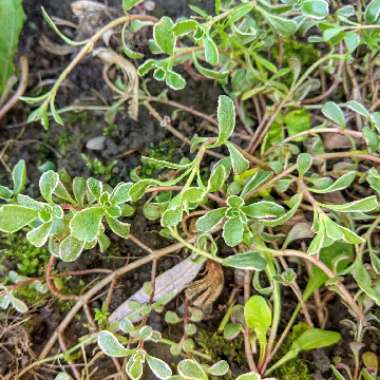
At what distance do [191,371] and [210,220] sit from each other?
30 centimetres

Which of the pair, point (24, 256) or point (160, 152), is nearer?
point (24, 256)

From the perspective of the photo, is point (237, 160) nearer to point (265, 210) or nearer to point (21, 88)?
point (265, 210)

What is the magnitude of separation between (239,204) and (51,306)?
54 cm

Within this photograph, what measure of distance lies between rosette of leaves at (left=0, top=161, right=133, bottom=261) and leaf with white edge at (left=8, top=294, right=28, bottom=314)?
0.13 m

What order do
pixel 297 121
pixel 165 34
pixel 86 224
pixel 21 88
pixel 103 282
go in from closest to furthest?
pixel 86 224
pixel 165 34
pixel 103 282
pixel 297 121
pixel 21 88

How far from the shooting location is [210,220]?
1139 mm

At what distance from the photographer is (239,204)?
1.14 m

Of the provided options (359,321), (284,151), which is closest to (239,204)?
(284,151)

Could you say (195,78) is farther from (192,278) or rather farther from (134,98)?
(192,278)

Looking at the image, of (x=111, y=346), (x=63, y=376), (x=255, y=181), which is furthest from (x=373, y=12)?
(x=63, y=376)

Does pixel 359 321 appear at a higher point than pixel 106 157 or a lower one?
lower

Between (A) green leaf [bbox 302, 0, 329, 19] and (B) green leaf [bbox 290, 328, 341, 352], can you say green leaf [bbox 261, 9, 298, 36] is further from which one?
(B) green leaf [bbox 290, 328, 341, 352]

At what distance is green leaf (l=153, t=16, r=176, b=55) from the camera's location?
1.17 m

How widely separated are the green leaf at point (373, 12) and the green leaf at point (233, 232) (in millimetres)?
524
